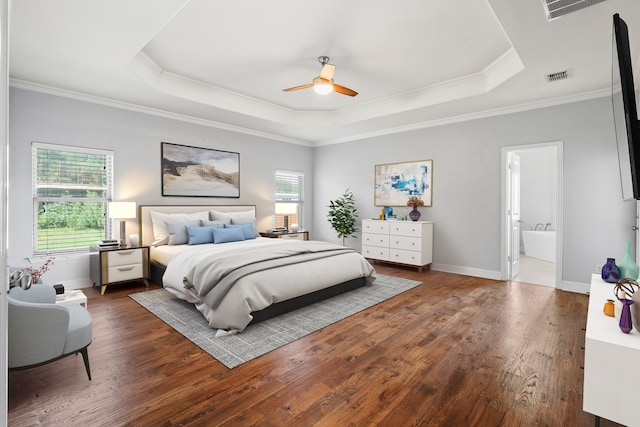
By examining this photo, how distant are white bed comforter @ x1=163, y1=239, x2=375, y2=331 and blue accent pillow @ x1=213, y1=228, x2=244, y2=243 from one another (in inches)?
36.4

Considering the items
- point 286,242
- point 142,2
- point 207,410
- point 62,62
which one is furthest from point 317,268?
point 62,62

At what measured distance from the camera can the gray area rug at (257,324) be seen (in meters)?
2.56

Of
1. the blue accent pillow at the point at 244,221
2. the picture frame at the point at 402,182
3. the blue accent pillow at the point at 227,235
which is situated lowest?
the blue accent pillow at the point at 227,235

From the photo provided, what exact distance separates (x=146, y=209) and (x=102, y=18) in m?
2.84

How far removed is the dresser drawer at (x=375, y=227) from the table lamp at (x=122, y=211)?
3921 mm

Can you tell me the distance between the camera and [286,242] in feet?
14.3

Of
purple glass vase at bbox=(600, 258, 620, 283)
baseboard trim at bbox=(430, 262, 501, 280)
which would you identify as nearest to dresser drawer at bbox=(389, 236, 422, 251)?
baseboard trim at bbox=(430, 262, 501, 280)

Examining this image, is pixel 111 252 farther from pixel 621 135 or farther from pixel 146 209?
pixel 621 135

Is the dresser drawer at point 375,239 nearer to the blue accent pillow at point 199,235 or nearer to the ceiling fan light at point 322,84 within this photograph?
the blue accent pillow at point 199,235

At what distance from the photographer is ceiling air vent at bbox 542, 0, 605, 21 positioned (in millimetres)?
2248

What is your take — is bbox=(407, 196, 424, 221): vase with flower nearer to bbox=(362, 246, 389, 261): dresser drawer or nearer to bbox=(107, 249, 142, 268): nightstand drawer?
bbox=(362, 246, 389, 261): dresser drawer

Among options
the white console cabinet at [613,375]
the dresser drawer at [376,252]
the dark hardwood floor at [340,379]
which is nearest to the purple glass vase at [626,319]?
the white console cabinet at [613,375]

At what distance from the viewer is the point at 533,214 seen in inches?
296

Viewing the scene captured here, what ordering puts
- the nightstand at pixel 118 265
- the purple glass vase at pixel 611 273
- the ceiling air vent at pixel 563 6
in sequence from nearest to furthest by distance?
the ceiling air vent at pixel 563 6 → the purple glass vase at pixel 611 273 → the nightstand at pixel 118 265
